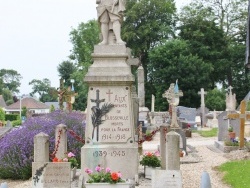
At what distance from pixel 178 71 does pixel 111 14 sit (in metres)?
39.1

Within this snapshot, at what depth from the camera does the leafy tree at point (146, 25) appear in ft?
176

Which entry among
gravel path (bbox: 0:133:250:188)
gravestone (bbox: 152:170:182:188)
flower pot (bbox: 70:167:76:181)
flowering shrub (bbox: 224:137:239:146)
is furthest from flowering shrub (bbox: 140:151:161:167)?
flowering shrub (bbox: 224:137:239:146)

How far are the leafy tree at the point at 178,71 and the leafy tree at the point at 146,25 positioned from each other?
2.35 metres

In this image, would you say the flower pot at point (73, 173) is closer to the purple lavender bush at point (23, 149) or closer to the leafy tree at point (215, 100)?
the purple lavender bush at point (23, 149)

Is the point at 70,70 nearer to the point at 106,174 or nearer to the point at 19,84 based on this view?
the point at 19,84

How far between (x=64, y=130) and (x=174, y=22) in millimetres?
47185

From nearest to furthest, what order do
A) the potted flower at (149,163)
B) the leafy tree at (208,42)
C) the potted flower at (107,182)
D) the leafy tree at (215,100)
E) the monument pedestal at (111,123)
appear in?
the potted flower at (107,182), the monument pedestal at (111,123), the potted flower at (149,163), the leafy tree at (215,100), the leafy tree at (208,42)

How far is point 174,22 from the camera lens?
187 ft

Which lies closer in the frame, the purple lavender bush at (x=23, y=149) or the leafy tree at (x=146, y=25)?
the purple lavender bush at (x=23, y=149)

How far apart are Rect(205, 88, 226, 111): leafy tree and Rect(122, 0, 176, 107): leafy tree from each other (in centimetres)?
655

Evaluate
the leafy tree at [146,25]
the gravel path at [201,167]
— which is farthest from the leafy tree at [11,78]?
the gravel path at [201,167]

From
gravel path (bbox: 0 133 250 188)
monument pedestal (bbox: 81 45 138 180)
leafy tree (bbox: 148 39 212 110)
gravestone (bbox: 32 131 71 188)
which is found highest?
leafy tree (bbox: 148 39 212 110)

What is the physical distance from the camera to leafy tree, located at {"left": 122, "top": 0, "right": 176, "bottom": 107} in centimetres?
5359

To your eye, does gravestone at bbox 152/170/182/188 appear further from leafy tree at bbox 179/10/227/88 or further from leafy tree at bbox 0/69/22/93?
leafy tree at bbox 0/69/22/93
